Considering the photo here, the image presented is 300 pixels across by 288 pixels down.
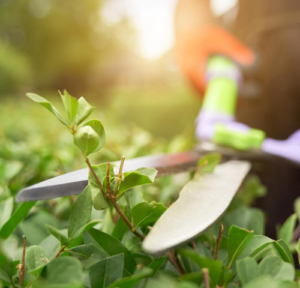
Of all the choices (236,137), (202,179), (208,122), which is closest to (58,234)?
(202,179)

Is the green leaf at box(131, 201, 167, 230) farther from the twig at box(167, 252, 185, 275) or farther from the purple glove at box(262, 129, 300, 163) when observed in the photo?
the purple glove at box(262, 129, 300, 163)

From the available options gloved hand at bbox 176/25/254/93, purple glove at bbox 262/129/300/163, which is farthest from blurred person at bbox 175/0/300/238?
purple glove at bbox 262/129/300/163

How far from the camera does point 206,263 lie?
255 millimetres

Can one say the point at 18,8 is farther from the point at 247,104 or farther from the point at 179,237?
the point at 179,237

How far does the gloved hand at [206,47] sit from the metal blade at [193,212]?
82 centimetres

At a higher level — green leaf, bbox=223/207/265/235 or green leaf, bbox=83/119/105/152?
green leaf, bbox=83/119/105/152

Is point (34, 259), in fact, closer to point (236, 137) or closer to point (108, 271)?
point (108, 271)

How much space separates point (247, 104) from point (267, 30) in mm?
335

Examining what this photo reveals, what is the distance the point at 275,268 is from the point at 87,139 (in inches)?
9.3

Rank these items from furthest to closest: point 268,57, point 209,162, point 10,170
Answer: point 268,57 < point 10,170 < point 209,162

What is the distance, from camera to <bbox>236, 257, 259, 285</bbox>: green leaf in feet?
0.88

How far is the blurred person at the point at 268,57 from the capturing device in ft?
3.76

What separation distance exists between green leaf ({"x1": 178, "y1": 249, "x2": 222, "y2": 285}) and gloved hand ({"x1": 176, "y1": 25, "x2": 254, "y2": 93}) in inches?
41.6

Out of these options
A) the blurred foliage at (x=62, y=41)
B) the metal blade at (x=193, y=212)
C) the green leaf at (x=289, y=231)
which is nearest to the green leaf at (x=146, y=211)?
the metal blade at (x=193, y=212)
